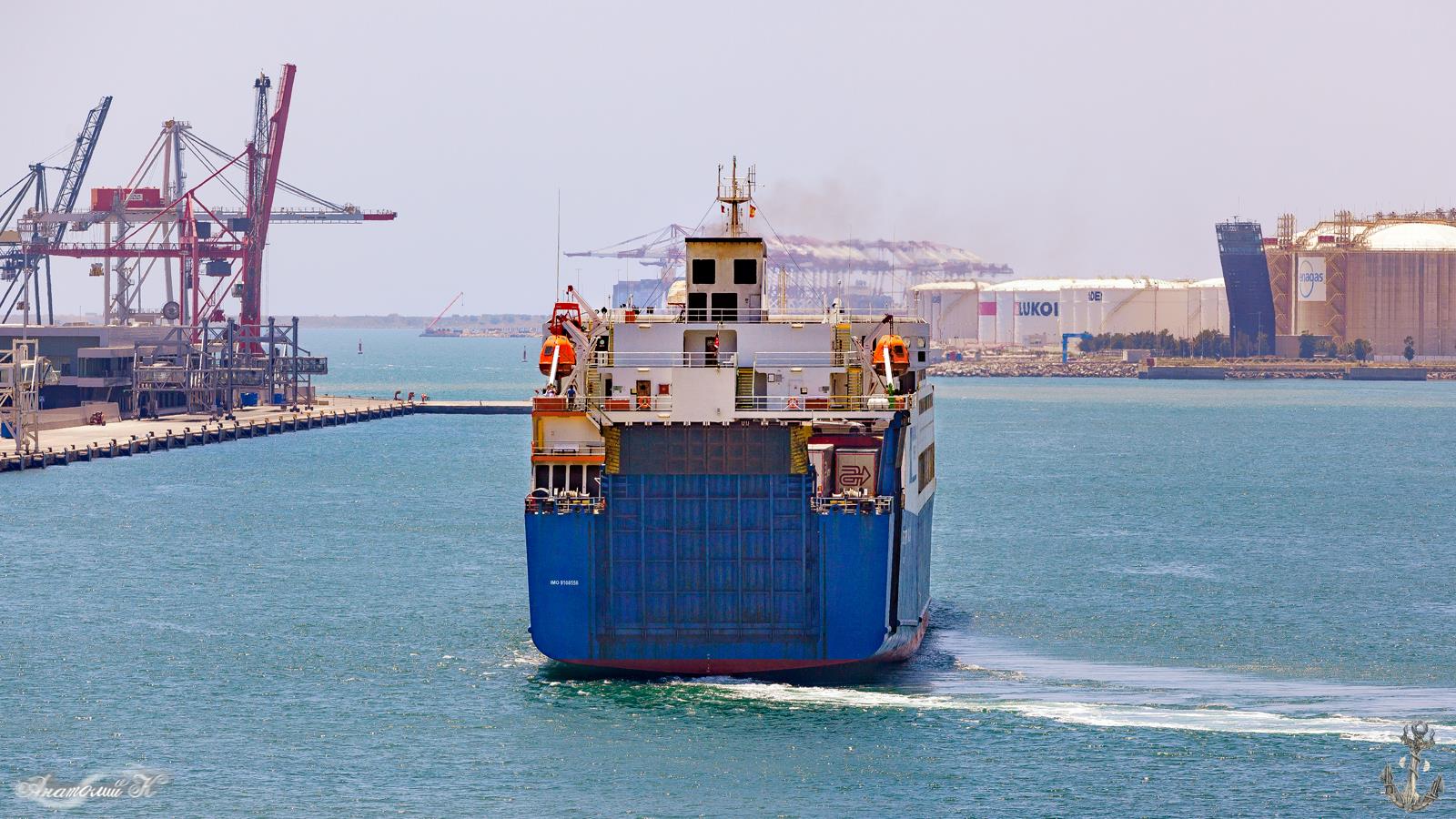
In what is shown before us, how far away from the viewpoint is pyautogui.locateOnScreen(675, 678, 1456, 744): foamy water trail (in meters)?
44.7

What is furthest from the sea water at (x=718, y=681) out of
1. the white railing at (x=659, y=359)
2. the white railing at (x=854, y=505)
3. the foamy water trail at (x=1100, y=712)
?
the white railing at (x=659, y=359)

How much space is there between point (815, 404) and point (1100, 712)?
930 centimetres

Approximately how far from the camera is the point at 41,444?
118312 mm

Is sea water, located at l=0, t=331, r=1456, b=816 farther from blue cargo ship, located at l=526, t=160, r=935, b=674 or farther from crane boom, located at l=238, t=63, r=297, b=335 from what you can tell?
crane boom, located at l=238, t=63, r=297, b=335

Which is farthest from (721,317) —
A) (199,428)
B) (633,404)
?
(199,428)

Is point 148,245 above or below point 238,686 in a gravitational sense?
above

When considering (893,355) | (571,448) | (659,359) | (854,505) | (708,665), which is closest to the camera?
(854,505)

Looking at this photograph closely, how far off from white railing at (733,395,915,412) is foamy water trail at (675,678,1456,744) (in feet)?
20.2

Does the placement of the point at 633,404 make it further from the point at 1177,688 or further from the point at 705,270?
the point at 1177,688

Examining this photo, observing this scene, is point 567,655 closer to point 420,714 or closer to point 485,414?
point 420,714

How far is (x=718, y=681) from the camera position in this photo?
1821 inches

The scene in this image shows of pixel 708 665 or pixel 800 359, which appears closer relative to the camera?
pixel 708 665

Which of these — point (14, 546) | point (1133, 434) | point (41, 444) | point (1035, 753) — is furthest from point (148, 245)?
point (1035, 753)

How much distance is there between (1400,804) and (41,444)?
94.5 m
